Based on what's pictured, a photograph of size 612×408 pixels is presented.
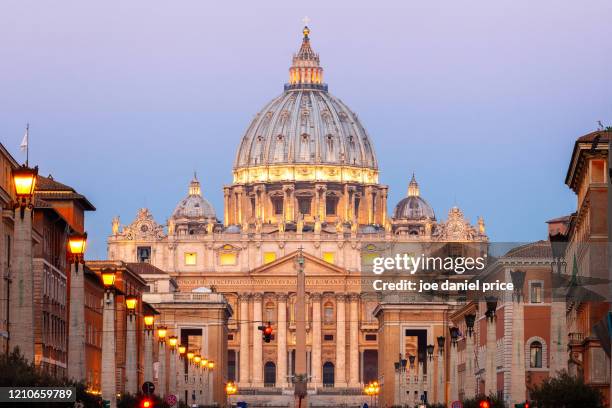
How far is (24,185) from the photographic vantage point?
3594 cm

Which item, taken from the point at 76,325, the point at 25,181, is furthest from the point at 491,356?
the point at 25,181

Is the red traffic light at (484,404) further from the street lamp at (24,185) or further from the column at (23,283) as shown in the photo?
the street lamp at (24,185)

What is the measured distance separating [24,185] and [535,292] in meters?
61.5

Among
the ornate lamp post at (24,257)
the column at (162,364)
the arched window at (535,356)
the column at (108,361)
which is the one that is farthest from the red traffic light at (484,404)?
the arched window at (535,356)

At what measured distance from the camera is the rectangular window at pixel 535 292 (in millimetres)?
95625

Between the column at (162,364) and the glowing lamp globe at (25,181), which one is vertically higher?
the glowing lamp globe at (25,181)

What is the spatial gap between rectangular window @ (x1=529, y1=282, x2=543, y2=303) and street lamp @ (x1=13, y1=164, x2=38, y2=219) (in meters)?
61.2

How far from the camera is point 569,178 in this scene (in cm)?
7769

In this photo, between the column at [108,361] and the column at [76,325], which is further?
the column at [108,361]

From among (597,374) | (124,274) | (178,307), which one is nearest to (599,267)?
(597,374)

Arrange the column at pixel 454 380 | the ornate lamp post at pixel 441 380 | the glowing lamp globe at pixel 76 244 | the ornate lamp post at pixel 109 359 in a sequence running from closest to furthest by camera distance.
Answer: the glowing lamp globe at pixel 76 244, the ornate lamp post at pixel 109 359, the column at pixel 454 380, the ornate lamp post at pixel 441 380

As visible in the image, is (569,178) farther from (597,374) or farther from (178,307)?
(178,307)

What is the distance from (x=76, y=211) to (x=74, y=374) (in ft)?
136

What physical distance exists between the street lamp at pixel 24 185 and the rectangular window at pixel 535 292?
2409 inches
